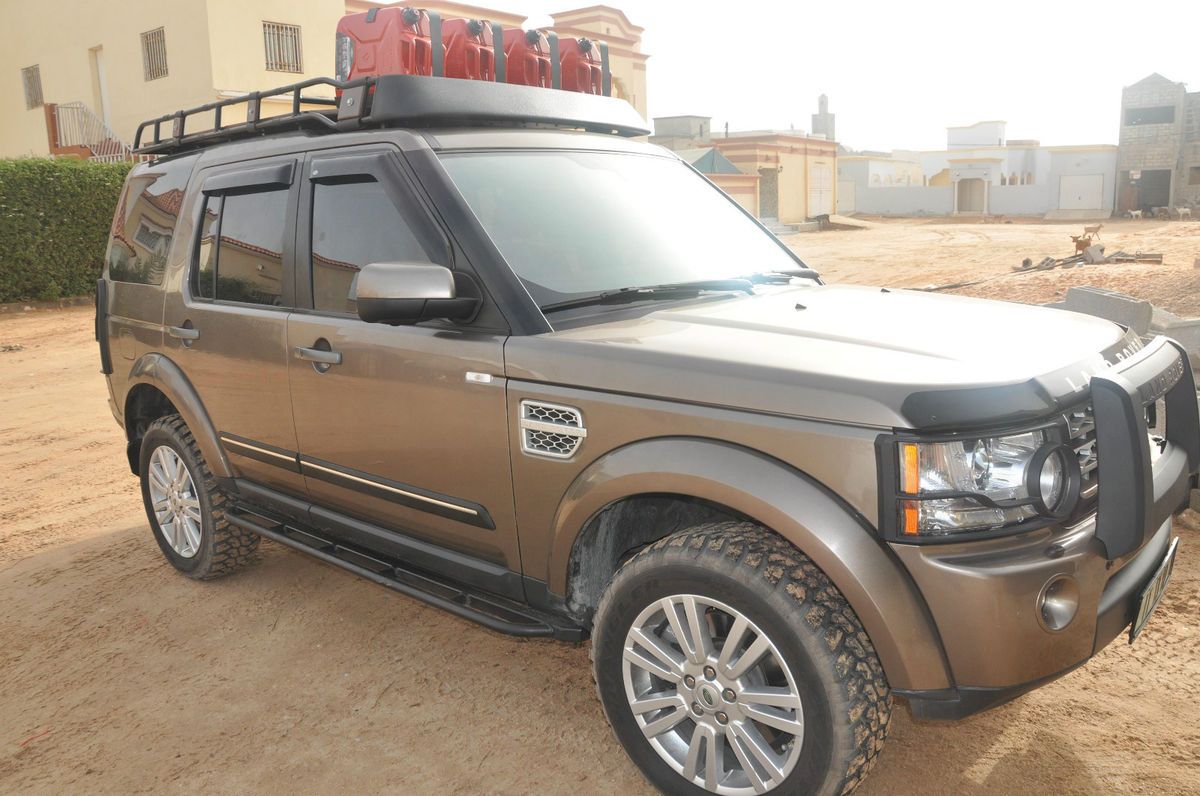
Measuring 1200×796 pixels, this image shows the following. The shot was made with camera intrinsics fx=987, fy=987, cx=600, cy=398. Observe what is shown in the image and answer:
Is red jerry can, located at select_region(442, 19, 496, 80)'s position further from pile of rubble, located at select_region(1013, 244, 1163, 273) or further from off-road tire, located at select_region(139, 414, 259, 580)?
pile of rubble, located at select_region(1013, 244, 1163, 273)

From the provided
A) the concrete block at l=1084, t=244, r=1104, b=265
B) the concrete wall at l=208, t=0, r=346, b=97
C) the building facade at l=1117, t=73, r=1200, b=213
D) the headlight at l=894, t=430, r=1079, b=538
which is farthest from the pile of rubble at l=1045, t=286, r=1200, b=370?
the building facade at l=1117, t=73, r=1200, b=213

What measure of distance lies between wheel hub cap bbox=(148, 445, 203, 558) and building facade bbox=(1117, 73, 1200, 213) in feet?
165

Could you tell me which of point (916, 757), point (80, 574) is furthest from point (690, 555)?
point (80, 574)

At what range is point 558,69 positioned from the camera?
4.60 metres

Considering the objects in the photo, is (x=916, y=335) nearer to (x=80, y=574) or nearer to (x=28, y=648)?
(x=28, y=648)

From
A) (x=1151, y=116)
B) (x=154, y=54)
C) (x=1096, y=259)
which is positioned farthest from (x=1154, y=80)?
(x=154, y=54)

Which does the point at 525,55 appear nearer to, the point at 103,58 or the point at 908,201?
the point at 103,58

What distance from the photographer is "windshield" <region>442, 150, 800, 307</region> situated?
10.9 feet

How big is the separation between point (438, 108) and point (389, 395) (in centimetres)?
107

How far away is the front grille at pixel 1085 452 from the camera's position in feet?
8.13

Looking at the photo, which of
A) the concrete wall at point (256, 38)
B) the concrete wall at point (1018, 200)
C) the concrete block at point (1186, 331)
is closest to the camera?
the concrete block at point (1186, 331)

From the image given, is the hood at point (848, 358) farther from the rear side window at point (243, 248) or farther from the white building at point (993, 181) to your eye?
the white building at point (993, 181)

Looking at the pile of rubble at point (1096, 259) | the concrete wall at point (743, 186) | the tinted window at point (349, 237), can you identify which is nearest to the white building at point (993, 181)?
the concrete wall at point (743, 186)

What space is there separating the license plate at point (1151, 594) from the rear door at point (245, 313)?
2972 millimetres
